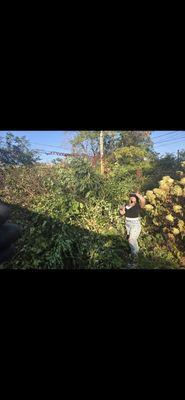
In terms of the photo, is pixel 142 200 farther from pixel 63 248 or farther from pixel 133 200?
pixel 63 248

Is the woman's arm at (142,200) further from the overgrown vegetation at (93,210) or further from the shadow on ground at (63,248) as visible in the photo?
the shadow on ground at (63,248)

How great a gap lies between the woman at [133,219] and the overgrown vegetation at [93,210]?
0.05m

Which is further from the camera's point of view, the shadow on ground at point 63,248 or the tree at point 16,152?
the tree at point 16,152

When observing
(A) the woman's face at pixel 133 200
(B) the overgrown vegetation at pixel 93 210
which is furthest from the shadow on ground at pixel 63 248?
(A) the woman's face at pixel 133 200

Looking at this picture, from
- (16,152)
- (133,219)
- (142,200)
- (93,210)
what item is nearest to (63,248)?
(93,210)

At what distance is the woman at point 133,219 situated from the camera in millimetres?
4395

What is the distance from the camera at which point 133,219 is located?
4.39 m
